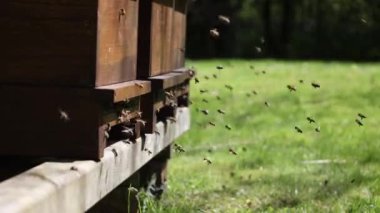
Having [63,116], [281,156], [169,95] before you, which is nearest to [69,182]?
[63,116]

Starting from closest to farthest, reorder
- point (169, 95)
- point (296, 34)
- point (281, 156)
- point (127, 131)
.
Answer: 1. point (127, 131)
2. point (169, 95)
3. point (281, 156)
4. point (296, 34)

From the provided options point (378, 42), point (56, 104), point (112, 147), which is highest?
point (56, 104)

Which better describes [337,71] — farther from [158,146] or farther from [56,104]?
[56,104]

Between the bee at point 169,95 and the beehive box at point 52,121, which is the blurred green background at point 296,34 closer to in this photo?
the bee at point 169,95

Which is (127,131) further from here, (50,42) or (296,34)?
(296,34)

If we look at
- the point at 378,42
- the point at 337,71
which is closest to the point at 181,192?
the point at 337,71

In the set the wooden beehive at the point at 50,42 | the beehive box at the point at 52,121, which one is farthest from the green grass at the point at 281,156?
the wooden beehive at the point at 50,42

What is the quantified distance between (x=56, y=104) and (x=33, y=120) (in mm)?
96

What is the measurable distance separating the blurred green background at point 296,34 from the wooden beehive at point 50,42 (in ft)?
64.7

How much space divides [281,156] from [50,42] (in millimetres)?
4195

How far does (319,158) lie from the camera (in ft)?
21.0

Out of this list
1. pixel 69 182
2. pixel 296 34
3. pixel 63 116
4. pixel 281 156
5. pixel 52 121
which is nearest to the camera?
pixel 69 182

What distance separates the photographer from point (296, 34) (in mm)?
28438

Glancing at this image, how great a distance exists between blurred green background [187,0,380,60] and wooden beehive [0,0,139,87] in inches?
777
